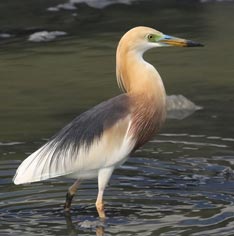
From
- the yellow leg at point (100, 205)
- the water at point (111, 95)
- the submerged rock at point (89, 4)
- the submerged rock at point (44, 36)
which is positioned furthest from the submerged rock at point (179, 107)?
the submerged rock at point (89, 4)

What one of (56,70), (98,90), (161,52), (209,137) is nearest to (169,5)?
(161,52)

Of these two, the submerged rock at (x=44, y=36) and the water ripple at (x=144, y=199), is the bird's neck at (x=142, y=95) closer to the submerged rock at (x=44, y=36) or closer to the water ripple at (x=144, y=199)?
the water ripple at (x=144, y=199)

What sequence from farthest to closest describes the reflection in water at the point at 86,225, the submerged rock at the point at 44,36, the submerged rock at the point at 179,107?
the submerged rock at the point at 44,36 < the submerged rock at the point at 179,107 < the reflection in water at the point at 86,225

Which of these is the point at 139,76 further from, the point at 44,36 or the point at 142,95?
the point at 44,36

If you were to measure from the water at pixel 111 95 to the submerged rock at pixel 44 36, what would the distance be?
0.16 meters

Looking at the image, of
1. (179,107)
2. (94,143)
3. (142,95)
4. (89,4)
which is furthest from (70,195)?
(89,4)

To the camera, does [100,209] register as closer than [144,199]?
Yes

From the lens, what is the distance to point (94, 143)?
26.5ft

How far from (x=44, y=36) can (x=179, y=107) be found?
16.4 feet

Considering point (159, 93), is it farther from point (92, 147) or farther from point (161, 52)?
point (161, 52)

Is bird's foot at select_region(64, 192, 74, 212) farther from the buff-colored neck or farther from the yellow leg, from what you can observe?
the buff-colored neck

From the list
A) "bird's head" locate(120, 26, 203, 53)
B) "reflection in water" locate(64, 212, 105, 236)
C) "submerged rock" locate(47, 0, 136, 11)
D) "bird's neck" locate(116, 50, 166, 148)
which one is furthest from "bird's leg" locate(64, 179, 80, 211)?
"submerged rock" locate(47, 0, 136, 11)

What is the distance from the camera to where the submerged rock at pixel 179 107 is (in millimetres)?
11297

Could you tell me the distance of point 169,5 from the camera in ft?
59.4
